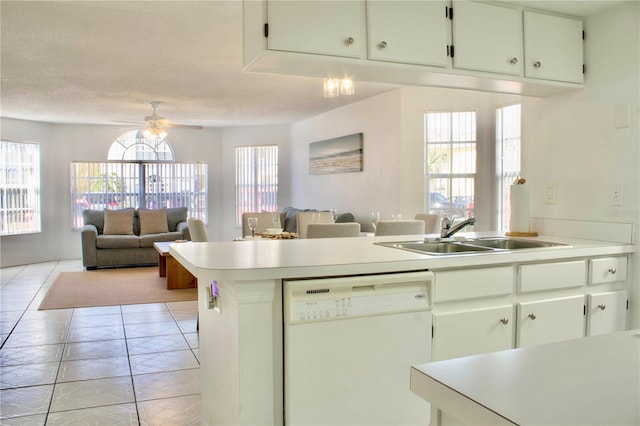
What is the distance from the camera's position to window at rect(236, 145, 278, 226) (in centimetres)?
1002

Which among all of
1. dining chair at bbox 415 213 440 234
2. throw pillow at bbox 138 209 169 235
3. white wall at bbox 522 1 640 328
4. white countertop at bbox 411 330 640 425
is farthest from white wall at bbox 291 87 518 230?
white countertop at bbox 411 330 640 425

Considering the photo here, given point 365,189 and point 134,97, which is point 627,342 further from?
point 134,97

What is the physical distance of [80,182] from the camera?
31.5 feet

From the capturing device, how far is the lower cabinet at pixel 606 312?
259 cm

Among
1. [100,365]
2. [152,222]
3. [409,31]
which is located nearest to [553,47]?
[409,31]

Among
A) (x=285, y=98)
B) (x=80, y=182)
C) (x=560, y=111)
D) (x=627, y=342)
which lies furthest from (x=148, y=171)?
(x=627, y=342)

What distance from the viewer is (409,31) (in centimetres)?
247

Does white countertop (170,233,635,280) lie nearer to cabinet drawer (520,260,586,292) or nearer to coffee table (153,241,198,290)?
cabinet drawer (520,260,586,292)

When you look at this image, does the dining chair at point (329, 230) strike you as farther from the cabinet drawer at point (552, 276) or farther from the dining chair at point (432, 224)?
the cabinet drawer at point (552, 276)

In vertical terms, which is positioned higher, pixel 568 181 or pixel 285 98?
pixel 285 98

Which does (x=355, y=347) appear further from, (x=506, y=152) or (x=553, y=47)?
(x=506, y=152)

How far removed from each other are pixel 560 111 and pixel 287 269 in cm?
221

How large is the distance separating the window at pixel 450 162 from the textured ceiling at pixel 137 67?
2.73 feet

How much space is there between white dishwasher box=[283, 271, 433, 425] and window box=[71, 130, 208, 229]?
8.68 metres
